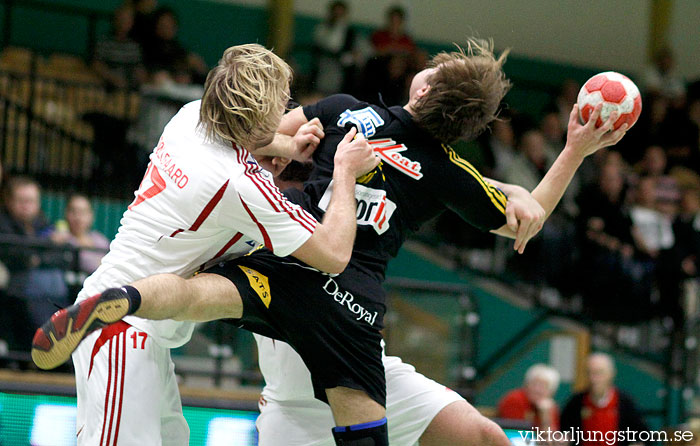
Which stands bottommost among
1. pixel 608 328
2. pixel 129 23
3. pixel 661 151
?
pixel 608 328

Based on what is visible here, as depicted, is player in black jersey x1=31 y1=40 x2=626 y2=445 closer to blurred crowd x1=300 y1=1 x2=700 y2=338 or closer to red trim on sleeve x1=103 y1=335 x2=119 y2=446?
red trim on sleeve x1=103 y1=335 x2=119 y2=446

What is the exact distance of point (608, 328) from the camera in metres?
9.88

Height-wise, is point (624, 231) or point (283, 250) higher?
point (283, 250)

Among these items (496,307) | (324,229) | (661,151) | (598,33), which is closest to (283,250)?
(324,229)

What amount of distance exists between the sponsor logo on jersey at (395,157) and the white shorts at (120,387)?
3.64 feet

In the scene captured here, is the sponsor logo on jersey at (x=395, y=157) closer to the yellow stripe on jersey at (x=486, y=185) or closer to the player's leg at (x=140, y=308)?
the yellow stripe on jersey at (x=486, y=185)

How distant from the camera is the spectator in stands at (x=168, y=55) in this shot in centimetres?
969

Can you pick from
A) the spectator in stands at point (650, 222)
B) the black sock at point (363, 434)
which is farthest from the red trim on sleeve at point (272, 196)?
the spectator in stands at point (650, 222)

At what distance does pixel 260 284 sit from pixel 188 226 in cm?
35

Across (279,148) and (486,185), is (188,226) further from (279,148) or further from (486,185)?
(486,185)

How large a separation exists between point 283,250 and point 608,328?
23.5 ft

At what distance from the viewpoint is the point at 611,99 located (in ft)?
12.7

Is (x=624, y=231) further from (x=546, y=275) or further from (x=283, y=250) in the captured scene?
(x=283, y=250)

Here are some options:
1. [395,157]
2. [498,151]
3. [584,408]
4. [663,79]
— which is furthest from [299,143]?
[663,79]
